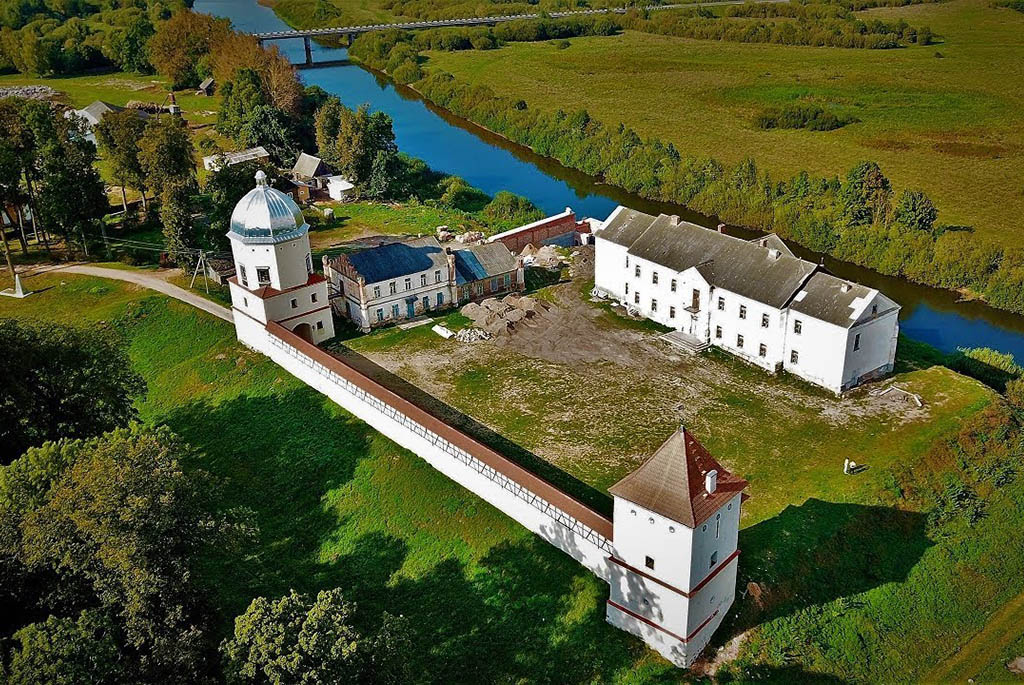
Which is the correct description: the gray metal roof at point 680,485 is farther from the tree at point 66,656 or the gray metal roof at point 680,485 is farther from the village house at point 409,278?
the village house at point 409,278

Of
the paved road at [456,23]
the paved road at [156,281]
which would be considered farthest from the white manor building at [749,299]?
the paved road at [456,23]

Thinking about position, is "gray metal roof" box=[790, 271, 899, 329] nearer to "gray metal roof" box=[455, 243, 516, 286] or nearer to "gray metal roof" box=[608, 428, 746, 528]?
"gray metal roof" box=[608, 428, 746, 528]

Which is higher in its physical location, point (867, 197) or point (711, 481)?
point (711, 481)

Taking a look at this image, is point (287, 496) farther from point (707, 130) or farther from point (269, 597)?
point (707, 130)

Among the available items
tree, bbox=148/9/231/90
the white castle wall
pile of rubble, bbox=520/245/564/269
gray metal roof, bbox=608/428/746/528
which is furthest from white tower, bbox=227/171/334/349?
tree, bbox=148/9/231/90

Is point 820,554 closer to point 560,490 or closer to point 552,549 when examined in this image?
point 552,549

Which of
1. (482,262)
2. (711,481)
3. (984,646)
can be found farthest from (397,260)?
(984,646)

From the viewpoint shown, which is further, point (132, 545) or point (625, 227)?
→ point (625, 227)
